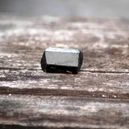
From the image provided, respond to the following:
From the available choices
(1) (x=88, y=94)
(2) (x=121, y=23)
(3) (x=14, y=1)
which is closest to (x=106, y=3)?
(3) (x=14, y=1)

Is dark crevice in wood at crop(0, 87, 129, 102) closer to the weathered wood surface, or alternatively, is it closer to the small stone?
the weathered wood surface

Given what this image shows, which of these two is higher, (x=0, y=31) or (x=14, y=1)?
(x=0, y=31)

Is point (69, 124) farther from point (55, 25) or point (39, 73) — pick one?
point (55, 25)

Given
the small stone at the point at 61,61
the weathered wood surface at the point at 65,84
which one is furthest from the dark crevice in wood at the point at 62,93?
the small stone at the point at 61,61

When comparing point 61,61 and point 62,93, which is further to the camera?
point 61,61

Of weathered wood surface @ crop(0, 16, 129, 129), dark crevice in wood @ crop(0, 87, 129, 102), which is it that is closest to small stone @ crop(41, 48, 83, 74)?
weathered wood surface @ crop(0, 16, 129, 129)
